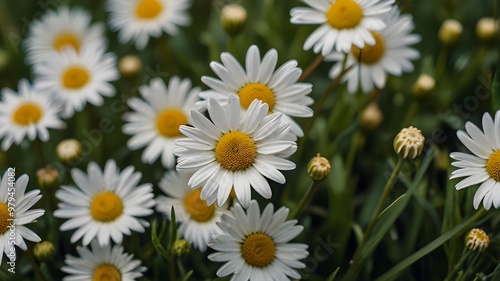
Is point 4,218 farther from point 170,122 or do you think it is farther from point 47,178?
point 170,122

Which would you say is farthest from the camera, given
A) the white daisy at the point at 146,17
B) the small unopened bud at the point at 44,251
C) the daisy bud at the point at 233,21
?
the white daisy at the point at 146,17

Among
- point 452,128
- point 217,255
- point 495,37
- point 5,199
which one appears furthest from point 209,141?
point 495,37

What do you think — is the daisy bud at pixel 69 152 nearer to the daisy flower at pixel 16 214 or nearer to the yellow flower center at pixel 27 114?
the yellow flower center at pixel 27 114

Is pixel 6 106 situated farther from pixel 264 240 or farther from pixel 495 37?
pixel 495 37

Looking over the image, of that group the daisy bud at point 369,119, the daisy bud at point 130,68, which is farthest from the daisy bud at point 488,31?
the daisy bud at point 130,68

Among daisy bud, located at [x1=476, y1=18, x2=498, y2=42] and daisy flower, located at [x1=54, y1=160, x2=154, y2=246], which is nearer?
daisy flower, located at [x1=54, y1=160, x2=154, y2=246]

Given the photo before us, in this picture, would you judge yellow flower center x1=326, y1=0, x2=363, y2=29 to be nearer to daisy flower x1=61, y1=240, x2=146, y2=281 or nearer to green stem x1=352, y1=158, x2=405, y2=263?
green stem x1=352, y1=158, x2=405, y2=263

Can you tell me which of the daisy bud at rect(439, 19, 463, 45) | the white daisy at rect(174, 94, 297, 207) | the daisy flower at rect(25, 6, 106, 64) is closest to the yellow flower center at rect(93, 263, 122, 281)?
the white daisy at rect(174, 94, 297, 207)
